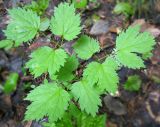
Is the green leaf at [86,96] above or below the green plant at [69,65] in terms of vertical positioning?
below

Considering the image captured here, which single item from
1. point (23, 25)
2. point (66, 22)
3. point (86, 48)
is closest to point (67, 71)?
point (86, 48)

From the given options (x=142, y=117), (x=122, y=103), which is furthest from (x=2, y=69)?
(x=142, y=117)

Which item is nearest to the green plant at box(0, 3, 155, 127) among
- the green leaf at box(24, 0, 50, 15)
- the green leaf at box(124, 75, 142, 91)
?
the green leaf at box(24, 0, 50, 15)

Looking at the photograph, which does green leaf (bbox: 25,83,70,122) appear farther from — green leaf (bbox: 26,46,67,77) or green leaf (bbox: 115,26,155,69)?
green leaf (bbox: 115,26,155,69)

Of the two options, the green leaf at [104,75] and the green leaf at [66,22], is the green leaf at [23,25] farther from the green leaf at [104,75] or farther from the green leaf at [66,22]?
the green leaf at [104,75]

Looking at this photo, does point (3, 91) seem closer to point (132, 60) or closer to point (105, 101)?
point (105, 101)

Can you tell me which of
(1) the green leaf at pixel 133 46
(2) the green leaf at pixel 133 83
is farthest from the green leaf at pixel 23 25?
(2) the green leaf at pixel 133 83

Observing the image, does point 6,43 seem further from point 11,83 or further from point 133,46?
point 133,46
